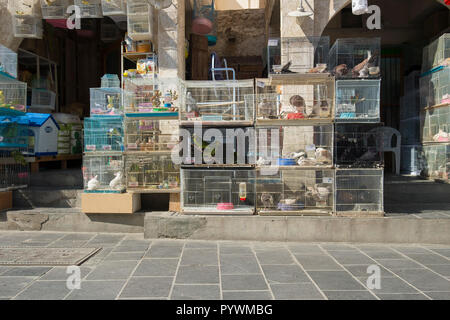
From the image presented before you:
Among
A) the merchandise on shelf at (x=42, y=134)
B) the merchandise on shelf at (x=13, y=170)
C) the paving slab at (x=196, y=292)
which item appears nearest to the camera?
the paving slab at (x=196, y=292)

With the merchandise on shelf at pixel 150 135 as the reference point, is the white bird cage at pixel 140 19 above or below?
above

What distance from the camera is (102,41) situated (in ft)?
36.9

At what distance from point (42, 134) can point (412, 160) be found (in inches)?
313

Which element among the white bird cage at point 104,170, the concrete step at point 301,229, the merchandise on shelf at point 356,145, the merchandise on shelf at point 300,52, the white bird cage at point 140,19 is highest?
the white bird cage at point 140,19

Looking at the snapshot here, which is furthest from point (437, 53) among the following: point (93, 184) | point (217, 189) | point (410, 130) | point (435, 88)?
point (93, 184)

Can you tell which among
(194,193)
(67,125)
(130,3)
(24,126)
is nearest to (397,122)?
(194,193)

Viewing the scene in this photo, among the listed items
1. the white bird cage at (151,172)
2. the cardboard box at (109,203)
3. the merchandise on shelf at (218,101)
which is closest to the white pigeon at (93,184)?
the cardboard box at (109,203)

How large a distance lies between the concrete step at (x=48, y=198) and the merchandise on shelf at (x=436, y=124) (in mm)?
6710

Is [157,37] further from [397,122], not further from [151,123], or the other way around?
[397,122]

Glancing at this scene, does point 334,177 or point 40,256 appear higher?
point 334,177

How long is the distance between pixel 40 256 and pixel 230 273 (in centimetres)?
249

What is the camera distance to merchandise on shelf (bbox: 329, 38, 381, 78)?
222 inches

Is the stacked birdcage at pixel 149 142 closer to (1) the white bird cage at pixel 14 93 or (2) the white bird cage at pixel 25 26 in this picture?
(1) the white bird cage at pixel 14 93

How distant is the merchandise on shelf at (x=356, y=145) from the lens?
5688mm
